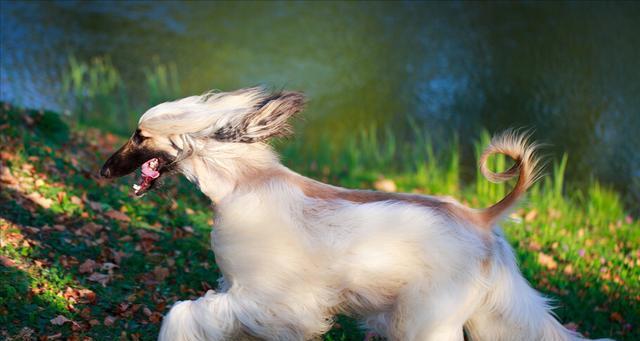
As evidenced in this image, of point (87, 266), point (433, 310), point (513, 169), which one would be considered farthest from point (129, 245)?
point (513, 169)

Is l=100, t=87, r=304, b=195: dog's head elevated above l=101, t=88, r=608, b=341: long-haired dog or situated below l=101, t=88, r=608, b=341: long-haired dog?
above

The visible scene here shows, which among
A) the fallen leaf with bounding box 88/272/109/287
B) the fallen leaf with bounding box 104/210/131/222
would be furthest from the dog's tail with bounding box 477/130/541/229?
the fallen leaf with bounding box 104/210/131/222

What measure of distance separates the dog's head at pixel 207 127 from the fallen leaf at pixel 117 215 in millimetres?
2360

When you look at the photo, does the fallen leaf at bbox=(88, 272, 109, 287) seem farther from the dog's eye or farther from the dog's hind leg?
the dog's hind leg

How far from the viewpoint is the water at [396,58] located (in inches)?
396

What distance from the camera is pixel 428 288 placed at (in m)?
3.48

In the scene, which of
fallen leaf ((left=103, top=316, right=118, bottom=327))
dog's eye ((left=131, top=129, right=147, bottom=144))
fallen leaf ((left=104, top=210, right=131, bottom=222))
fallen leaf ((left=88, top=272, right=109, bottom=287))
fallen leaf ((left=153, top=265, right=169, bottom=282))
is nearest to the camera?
dog's eye ((left=131, top=129, right=147, bottom=144))

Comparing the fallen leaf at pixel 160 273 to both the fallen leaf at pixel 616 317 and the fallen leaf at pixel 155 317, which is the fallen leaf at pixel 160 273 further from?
the fallen leaf at pixel 616 317

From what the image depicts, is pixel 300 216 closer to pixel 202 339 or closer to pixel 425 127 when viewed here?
pixel 202 339

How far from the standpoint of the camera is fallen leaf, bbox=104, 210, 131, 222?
5.96m

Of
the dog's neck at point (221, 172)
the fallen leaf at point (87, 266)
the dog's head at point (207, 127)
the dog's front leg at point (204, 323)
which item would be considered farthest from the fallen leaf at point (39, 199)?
the dog's front leg at point (204, 323)

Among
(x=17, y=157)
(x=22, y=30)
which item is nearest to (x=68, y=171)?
(x=17, y=157)

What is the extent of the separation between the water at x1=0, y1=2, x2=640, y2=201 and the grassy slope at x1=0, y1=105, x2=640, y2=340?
1.80 meters

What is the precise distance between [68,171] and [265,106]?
3.56 metres
